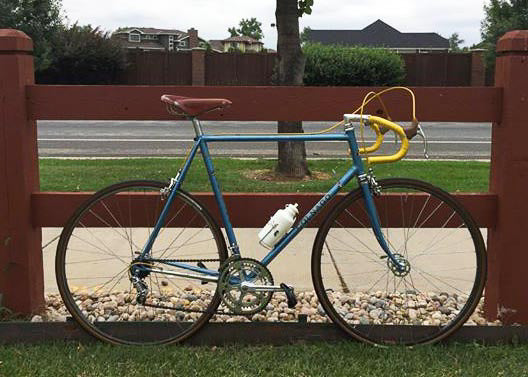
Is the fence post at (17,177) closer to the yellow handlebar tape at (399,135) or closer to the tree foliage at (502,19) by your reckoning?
the yellow handlebar tape at (399,135)

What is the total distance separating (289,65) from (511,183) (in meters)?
5.25

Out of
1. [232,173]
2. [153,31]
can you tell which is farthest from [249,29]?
[232,173]

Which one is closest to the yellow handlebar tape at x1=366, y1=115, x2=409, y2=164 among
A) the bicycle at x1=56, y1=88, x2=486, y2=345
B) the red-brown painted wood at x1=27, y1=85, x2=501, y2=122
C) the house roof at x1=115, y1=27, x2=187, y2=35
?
the bicycle at x1=56, y1=88, x2=486, y2=345

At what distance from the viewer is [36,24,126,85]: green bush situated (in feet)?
104

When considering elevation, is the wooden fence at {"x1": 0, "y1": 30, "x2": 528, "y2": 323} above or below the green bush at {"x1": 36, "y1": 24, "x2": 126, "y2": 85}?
below

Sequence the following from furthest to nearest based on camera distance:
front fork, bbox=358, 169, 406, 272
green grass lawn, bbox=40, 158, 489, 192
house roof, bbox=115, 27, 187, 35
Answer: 1. house roof, bbox=115, 27, 187, 35
2. green grass lawn, bbox=40, 158, 489, 192
3. front fork, bbox=358, 169, 406, 272

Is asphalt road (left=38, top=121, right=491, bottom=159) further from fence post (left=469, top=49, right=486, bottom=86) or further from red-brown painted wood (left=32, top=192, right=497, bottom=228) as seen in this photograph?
fence post (left=469, top=49, right=486, bottom=86)

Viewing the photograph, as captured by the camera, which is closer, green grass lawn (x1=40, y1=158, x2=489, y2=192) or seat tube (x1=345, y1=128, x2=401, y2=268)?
seat tube (x1=345, y1=128, x2=401, y2=268)

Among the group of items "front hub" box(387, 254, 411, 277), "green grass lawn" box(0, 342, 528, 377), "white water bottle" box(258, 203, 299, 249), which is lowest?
"green grass lawn" box(0, 342, 528, 377)

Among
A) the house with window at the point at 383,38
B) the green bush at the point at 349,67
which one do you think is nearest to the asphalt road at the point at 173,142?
the green bush at the point at 349,67

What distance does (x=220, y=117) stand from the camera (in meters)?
3.76

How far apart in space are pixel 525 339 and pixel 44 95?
2.92 metres

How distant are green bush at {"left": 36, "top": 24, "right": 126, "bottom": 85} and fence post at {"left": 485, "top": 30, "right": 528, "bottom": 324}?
30.0 metres

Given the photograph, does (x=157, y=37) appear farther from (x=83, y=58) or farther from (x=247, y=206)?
(x=247, y=206)
